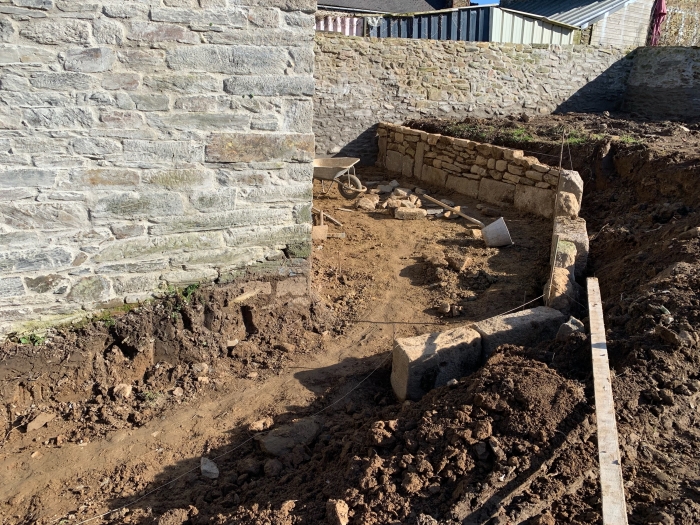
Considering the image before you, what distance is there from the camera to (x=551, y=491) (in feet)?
8.35

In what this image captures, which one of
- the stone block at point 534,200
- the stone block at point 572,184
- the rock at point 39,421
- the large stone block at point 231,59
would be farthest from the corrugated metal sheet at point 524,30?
the rock at point 39,421

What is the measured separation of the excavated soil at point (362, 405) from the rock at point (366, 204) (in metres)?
2.41

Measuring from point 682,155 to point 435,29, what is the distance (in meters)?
8.65

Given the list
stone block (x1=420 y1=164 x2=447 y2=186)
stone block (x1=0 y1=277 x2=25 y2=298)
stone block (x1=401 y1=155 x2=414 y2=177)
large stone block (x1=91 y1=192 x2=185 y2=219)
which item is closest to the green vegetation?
stone block (x1=0 y1=277 x2=25 y2=298)

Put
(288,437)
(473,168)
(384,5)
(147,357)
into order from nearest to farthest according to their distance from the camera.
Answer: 1. (288,437)
2. (147,357)
3. (473,168)
4. (384,5)

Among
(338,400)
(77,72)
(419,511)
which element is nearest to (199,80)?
(77,72)

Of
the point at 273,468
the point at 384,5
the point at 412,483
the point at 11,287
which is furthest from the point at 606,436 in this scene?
the point at 384,5

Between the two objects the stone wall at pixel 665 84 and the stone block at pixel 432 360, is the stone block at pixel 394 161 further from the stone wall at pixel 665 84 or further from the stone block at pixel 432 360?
the stone block at pixel 432 360

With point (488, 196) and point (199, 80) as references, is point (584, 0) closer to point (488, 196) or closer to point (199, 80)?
point (488, 196)

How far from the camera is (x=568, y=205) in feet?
22.9

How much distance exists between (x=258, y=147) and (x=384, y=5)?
1824 centimetres

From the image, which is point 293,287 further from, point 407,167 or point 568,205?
point 407,167

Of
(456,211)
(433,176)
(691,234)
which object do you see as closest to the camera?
(691,234)

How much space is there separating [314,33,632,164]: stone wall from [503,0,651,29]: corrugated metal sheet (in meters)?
3.38
